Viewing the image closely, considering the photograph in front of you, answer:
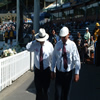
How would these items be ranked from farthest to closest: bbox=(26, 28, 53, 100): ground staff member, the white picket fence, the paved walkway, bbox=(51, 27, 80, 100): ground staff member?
the white picket fence < the paved walkway < bbox=(26, 28, 53, 100): ground staff member < bbox=(51, 27, 80, 100): ground staff member

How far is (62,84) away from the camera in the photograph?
4.64 m

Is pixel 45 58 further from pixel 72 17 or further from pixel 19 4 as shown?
pixel 72 17

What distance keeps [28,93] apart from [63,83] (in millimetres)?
2090

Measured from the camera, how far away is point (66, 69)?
14.9ft

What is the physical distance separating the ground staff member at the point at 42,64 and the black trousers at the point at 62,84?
1.27 ft

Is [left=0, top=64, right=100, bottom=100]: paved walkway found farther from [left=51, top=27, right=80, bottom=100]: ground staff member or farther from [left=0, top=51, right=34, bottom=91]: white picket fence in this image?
[left=51, top=27, right=80, bottom=100]: ground staff member

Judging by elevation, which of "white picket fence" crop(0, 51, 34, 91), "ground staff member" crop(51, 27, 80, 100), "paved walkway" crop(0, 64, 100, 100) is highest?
"ground staff member" crop(51, 27, 80, 100)

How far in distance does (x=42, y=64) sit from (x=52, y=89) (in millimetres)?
2217

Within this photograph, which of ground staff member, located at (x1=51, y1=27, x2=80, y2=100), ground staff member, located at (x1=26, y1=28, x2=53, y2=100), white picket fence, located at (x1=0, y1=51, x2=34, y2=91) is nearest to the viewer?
ground staff member, located at (x1=51, y1=27, x2=80, y2=100)

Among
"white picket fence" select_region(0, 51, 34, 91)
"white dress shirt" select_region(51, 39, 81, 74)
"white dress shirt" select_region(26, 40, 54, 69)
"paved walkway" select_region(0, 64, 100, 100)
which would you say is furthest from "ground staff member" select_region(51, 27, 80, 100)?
"white picket fence" select_region(0, 51, 34, 91)

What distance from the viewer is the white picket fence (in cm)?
670

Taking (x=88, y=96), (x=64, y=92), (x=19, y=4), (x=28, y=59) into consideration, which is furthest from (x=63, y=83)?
(x=19, y=4)

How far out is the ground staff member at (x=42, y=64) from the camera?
4.91 m

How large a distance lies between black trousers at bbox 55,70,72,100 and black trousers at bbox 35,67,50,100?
14.9 inches
